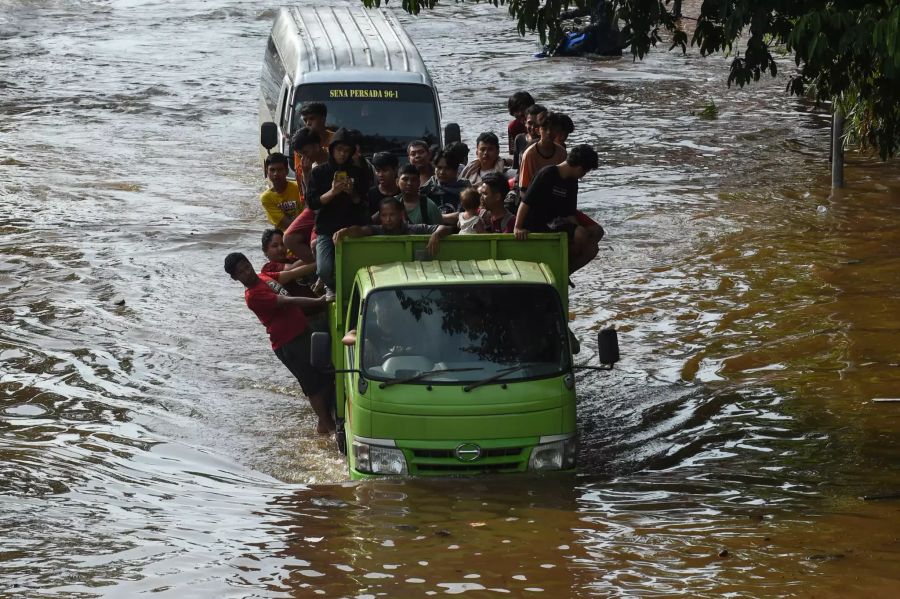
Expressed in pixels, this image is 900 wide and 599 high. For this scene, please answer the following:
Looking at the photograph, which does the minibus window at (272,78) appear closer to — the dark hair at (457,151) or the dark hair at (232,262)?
the dark hair at (457,151)

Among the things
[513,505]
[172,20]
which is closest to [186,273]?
[513,505]

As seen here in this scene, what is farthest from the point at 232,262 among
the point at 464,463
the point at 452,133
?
the point at 452,133

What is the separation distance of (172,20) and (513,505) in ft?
123

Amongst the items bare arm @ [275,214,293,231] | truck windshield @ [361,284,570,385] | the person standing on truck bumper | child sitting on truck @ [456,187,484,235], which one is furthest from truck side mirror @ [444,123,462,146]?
truck windshield @ [361,284,570,385]

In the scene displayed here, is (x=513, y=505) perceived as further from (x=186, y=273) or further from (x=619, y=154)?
(x=619, y=154)

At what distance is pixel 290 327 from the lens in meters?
10.5

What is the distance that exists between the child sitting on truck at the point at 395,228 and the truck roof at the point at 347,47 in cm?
763

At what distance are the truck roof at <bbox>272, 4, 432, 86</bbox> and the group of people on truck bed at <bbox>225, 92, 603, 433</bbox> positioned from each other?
19.0ft

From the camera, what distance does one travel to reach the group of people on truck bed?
9961 mm

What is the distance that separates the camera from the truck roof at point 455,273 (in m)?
8.93

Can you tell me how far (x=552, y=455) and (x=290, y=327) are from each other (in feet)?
9.24

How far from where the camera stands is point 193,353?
1337 centimetres

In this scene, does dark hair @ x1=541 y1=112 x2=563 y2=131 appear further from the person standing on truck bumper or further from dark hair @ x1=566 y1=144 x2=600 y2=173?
the person standing on truck bumper

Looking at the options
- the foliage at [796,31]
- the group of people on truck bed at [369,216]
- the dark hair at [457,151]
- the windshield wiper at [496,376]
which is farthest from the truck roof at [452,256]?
the dark hair at [457,151]
